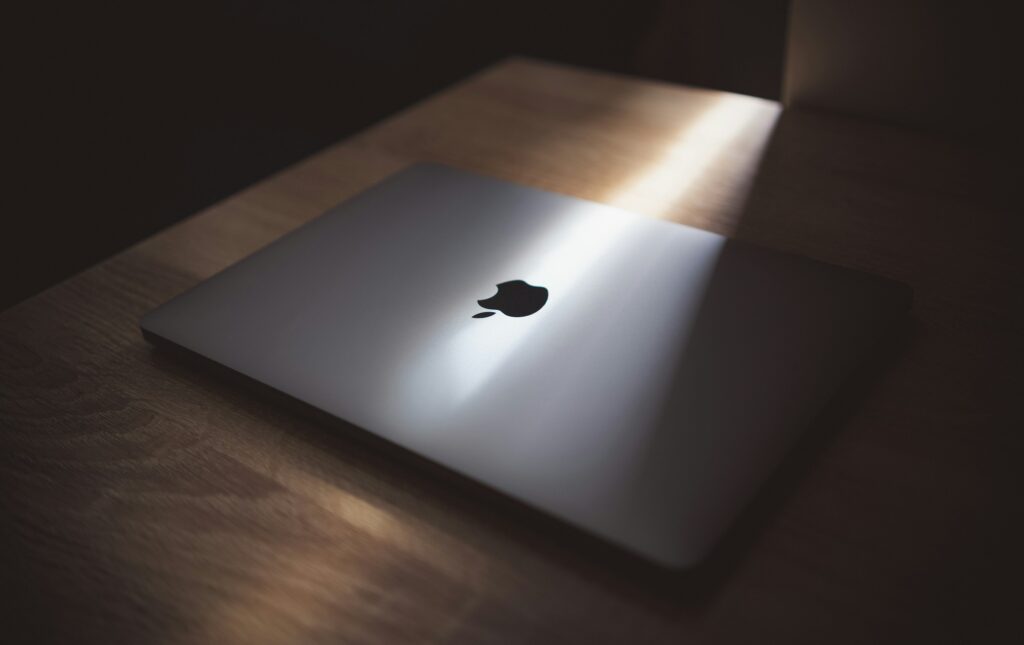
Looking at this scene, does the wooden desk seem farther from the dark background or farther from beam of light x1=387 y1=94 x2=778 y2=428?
the dark background

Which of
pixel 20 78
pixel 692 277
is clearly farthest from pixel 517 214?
pixel 20 78

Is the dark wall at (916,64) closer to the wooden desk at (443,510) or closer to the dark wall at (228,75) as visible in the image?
the wooden desk at (443,510)

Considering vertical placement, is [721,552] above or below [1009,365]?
below

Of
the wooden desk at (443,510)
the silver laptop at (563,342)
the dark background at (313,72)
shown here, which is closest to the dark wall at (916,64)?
the dark background at (313,72)

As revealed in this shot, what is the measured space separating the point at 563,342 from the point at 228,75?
1.34 meters

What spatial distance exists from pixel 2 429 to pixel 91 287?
0.62 feet

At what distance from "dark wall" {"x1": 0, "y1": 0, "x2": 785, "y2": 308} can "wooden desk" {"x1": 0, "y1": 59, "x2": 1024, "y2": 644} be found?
28.0 inches

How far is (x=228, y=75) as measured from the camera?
63.9 inches

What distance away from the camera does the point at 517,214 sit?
714mm

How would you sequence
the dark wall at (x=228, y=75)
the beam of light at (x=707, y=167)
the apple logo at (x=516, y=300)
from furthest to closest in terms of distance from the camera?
the dark wall at (x=228, y=75), the beam of light at (x=707, y=167), the apple logo at (x=516, y=300)

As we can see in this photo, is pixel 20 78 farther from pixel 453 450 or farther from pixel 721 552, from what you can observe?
pixel 721 552

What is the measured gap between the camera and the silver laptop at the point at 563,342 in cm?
46

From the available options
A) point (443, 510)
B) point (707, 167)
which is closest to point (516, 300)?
point (443, 510)

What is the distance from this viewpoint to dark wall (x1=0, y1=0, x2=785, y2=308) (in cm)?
131
